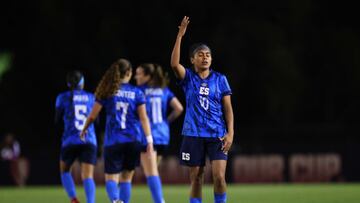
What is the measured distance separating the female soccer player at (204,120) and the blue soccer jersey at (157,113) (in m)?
4.19

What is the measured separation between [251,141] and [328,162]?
459 centimetres

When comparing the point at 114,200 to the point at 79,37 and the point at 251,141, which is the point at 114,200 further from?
the point at 79,37

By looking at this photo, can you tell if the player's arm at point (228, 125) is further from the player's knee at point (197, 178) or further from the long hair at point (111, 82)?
the long hair at point (111, 82)

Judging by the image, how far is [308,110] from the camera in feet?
136

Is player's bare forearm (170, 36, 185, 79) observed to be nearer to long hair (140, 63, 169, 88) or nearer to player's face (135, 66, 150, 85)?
player's face (135, 66, 150, 85)

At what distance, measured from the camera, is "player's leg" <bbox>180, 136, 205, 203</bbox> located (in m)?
11.1

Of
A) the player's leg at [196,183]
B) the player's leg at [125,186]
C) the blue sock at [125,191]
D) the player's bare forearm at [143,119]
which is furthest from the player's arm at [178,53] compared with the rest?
the blue sock at [125,191]

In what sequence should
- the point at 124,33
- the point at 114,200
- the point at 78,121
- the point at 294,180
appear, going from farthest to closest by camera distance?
the point at 124,33 → the point at 294,180 → the point at 78,121 → the point at 114,200

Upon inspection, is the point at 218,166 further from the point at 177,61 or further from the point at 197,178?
the point at 177,61

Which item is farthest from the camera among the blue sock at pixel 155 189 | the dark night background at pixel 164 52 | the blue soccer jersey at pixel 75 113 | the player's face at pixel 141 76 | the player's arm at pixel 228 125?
Answer: the dark night background at pixel 164 52

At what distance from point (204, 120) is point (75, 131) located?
3629 mm

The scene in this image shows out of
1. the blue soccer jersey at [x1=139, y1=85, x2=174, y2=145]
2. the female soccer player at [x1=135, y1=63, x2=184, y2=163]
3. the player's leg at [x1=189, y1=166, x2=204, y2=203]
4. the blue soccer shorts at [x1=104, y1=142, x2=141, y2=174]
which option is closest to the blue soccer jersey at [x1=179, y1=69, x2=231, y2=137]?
the player's leg at [x1=189, y1=166, x2=204, y2=203]

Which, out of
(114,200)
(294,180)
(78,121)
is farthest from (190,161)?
(294,180)

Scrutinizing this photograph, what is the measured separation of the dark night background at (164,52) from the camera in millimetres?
38188
